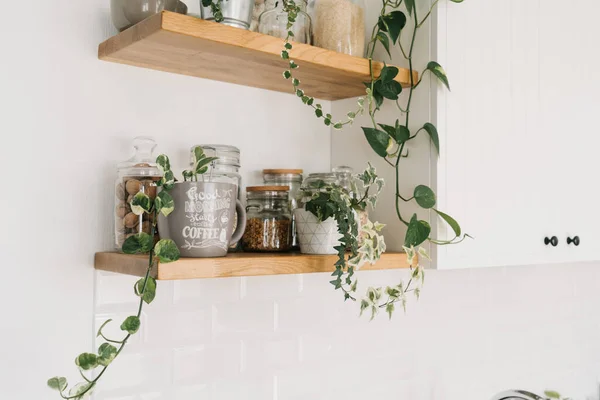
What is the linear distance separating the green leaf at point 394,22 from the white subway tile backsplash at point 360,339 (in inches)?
24.2

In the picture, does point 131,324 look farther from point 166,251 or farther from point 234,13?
point 234,13

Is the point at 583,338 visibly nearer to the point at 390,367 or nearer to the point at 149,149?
the point at 390,367

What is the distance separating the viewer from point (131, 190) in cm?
117

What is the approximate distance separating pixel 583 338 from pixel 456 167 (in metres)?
1.42

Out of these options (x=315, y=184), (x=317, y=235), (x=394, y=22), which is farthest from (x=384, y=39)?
(x=317, y=235)

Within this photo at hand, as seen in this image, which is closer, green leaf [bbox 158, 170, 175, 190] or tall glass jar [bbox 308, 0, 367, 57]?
green leaf [bbox 158, 170, 175, 190]

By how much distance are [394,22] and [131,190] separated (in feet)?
2.21

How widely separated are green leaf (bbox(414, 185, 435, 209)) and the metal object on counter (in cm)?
50

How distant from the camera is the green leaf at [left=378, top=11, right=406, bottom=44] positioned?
1.41 m

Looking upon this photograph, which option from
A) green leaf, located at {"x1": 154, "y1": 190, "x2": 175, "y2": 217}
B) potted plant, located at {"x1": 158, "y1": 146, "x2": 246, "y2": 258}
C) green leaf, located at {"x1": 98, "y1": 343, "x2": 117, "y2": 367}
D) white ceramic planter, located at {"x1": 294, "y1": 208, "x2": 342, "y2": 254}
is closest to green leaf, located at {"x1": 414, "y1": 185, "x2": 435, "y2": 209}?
white ceramic planter, located at {"x1": 294, "y1": 208, "x2": 342, "y2": 254}

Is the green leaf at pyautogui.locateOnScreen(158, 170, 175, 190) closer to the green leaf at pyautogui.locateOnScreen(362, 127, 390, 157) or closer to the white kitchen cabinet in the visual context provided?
the green leaf at pyautogui.locateOnScreen(362, 127, 390, 157)

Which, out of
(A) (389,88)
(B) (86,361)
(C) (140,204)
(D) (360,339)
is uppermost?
(A) (389,88)

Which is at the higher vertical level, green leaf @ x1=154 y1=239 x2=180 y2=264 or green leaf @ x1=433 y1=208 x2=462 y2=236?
green leaf @ x1=433 y1=208 x2=462 y2=236

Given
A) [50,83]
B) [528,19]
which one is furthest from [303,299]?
[528,19]
